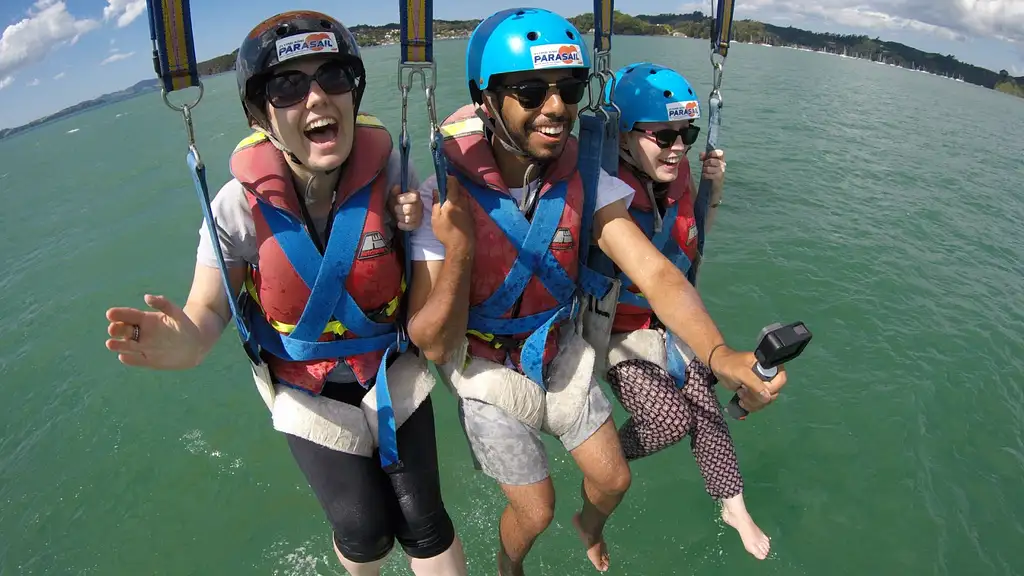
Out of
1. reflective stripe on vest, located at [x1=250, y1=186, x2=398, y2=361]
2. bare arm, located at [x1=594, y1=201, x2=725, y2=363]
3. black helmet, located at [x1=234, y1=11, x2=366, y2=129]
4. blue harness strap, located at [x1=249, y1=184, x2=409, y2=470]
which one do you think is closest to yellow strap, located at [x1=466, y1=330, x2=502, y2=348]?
blue harness strap, located at [x1=249, y1=184, x2=409, y2=470]

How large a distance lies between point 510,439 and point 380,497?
A: 70cm

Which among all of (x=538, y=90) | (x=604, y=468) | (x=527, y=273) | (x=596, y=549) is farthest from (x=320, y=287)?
(x=596, y=549)

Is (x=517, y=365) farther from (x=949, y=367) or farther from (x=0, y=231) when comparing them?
(x=0, y=231)

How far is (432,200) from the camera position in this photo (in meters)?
2.63

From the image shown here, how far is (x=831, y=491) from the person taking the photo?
4.21 metres

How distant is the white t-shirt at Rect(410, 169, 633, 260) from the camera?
8.47 ft

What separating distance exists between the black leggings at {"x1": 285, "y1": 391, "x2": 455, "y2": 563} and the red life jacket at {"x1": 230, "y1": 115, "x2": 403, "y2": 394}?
39cm

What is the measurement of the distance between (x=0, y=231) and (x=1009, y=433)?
18.3 metres

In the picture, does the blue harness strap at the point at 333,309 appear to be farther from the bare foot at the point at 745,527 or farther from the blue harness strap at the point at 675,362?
the bare foot at the point at 745,527

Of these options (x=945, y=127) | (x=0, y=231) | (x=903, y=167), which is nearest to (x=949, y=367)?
(x=903, y=167)

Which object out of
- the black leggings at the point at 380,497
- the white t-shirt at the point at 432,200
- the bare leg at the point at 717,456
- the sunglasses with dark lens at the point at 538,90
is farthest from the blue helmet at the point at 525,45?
the bare leg at the point at 717,456

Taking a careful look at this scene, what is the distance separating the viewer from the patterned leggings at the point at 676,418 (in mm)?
3170

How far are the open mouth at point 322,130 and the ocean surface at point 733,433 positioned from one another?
9.37ft

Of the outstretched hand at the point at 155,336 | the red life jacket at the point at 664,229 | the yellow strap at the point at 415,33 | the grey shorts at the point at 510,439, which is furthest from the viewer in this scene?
the red life jacket at the point at 664,229
